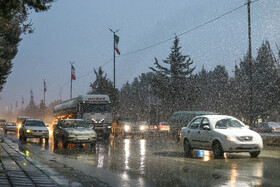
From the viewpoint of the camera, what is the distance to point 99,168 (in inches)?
448

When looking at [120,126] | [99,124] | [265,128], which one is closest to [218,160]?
[99,124]

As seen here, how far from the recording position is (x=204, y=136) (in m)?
14.9

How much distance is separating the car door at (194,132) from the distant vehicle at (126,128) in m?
19.4

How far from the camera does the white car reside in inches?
544

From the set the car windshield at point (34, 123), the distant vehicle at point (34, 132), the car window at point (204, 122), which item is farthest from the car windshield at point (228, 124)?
the car windshield at point (34, 123)

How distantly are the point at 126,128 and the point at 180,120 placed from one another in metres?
10.2

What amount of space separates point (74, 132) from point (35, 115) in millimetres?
143236

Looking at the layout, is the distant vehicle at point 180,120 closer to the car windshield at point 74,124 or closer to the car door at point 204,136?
the car windshield at point 74,124

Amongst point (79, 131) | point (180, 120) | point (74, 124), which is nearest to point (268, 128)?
point (180, 120)

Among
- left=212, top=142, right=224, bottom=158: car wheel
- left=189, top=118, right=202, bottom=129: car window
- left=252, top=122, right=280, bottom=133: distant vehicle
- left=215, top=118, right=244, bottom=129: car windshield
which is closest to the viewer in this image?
left=212, top=142, right=224, bottom=158: car wheel

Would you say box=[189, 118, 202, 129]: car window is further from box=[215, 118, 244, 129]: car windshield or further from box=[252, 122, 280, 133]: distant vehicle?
box=[252, 122, 280, 133]: distant vehicle

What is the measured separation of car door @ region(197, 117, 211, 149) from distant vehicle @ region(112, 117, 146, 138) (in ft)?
66.2

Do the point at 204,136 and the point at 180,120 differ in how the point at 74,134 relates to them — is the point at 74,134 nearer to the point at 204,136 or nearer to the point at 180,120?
the point at 204,136

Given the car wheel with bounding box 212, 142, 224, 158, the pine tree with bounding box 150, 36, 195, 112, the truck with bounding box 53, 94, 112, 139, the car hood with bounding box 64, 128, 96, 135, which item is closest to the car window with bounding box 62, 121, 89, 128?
the car hood with bounding box 64, 128, 96, 135
